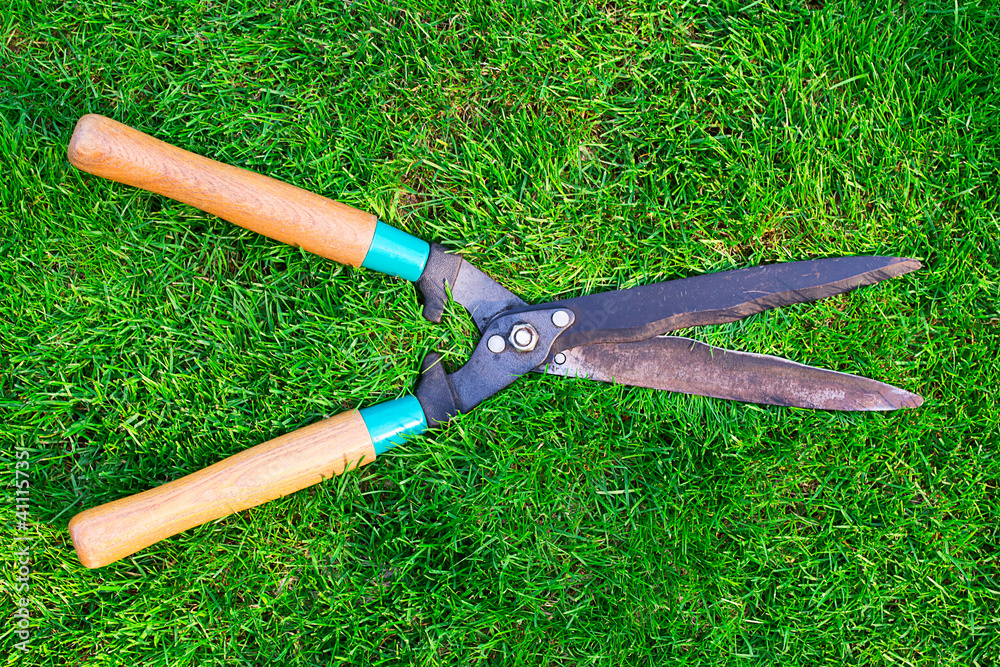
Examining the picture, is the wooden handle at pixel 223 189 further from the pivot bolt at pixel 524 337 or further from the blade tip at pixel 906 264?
the blade tip at pixel 906 264

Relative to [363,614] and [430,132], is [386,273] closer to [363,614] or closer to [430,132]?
[430,132]

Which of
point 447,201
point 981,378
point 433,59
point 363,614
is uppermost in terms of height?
point 433,59

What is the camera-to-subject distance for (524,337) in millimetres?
2207

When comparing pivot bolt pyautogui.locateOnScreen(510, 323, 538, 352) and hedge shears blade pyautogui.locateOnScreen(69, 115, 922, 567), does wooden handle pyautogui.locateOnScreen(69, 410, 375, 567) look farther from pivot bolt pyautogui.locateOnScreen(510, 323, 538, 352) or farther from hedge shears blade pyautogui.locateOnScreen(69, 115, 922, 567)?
pivot bolt pyautogui.locateOnScreen(510, 323, 538, 352)

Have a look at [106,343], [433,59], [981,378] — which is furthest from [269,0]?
[981,378]

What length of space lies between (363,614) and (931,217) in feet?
9.12

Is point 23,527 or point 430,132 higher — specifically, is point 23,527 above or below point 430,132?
below

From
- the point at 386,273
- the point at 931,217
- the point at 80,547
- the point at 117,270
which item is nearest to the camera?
the point at 80,547

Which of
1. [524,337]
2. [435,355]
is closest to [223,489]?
[435,355]

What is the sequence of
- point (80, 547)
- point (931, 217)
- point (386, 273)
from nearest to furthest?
point (80, 547) → point (386, 273) → point (931, 217)

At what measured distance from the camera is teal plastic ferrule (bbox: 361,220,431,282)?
2170 millimetres

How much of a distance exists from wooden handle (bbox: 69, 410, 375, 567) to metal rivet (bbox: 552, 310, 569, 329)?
0.76m

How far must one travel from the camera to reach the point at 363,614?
91.4 inches

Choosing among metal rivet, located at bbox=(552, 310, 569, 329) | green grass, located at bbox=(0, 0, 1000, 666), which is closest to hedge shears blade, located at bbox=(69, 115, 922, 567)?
metal rivet, located at bbox=(552, 310, 569, 329)
